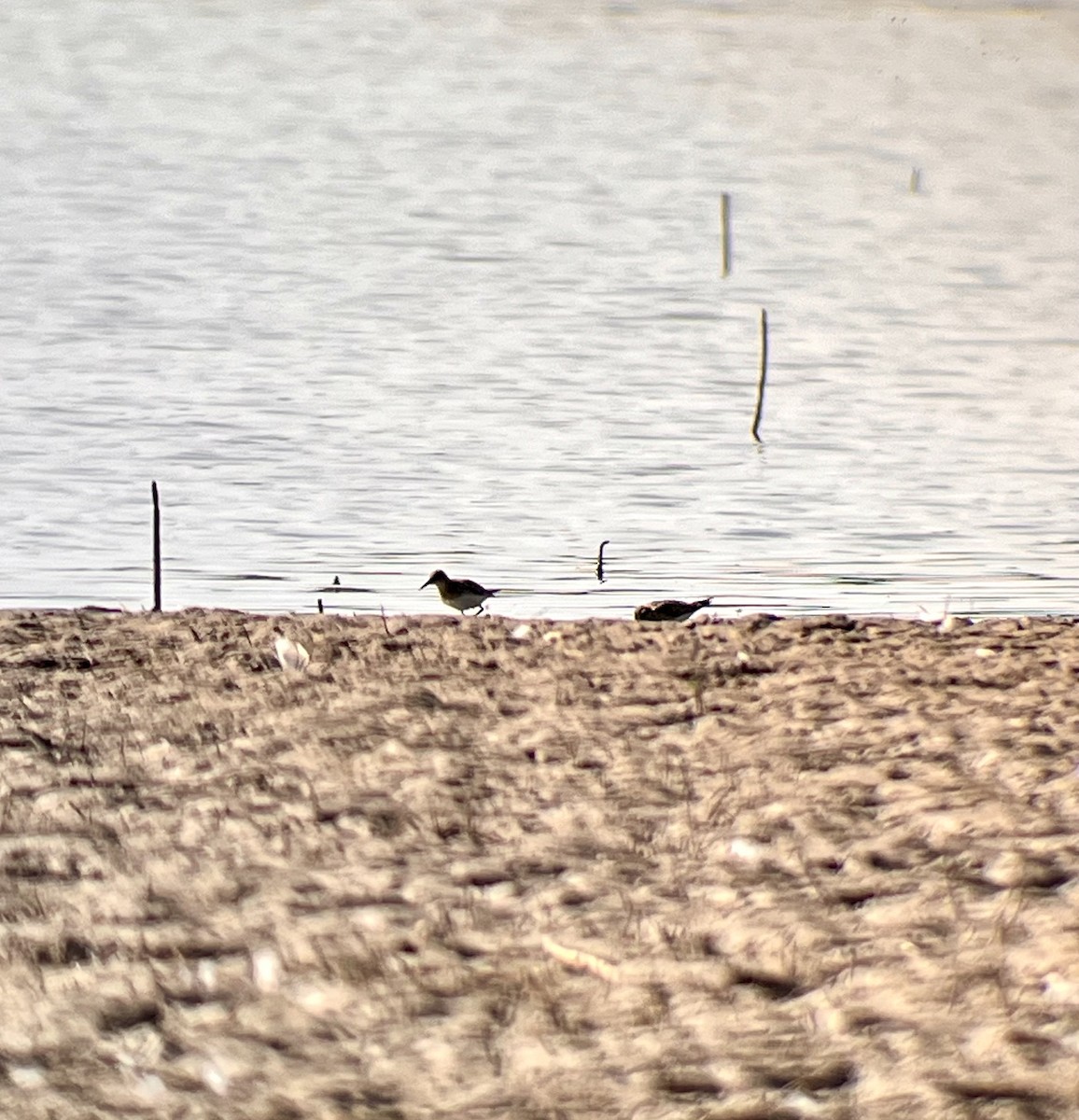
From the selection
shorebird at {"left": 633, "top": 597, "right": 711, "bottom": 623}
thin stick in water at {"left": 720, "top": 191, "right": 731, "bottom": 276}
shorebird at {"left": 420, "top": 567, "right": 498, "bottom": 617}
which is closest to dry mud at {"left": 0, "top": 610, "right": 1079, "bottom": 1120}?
shorebird at {"left": 633, "top": 597, "right": 711, "bottom": 623}

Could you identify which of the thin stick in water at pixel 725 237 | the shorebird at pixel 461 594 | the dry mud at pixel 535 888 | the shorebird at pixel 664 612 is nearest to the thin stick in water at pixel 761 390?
the thin stick in water at pixel 725 237

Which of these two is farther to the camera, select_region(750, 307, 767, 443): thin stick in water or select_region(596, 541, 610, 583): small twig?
select_region(750, 307, 767, 443): thin stick in water

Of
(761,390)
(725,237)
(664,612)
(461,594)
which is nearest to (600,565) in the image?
(461,594)

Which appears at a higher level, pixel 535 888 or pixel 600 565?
pixel 600 565

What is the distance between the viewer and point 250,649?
718cm

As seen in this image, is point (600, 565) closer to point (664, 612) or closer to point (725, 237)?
point (664, 612)

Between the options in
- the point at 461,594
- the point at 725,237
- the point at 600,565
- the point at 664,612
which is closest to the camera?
the point at 664,612

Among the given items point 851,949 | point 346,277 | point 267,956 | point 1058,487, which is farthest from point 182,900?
point 346,277

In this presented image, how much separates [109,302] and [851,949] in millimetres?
19304

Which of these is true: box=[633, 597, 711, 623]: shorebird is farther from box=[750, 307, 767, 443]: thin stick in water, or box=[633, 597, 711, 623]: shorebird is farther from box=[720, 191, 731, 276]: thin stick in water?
box=[720, 191, 731, 276]: thin stick in water

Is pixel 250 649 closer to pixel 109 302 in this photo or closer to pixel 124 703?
pixel 124 703

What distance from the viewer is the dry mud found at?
3658 millimetres

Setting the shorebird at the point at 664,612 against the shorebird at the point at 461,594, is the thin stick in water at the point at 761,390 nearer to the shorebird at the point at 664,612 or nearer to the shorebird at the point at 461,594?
the shorebird at the point at 461,594

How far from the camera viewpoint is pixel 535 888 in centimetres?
460
